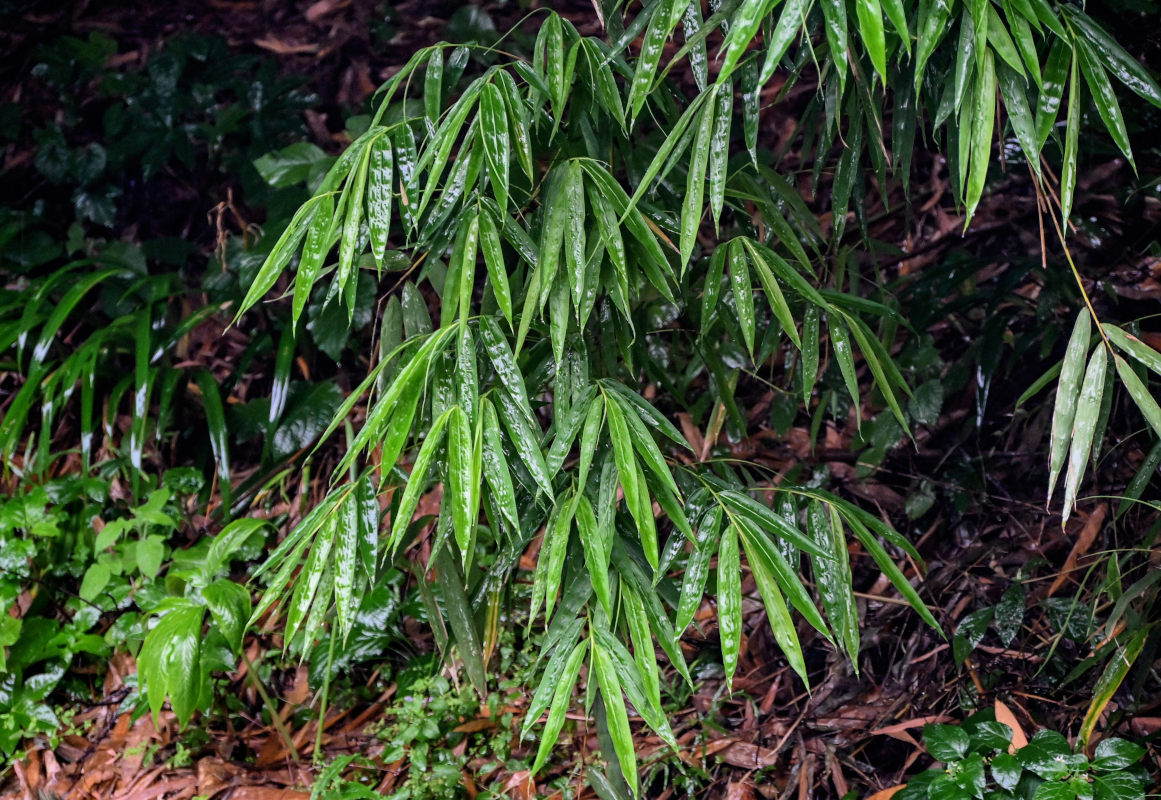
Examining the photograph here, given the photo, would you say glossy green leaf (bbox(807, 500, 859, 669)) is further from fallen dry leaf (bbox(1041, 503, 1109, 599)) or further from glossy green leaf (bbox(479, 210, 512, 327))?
fallen dry leaf (bbox(1041, 503, 1109, 599))

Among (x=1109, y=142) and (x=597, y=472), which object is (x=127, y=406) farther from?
(x=1109, y=142)

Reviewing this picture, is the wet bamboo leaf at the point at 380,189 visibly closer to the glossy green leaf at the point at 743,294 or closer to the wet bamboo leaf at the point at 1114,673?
the glossy green leaf at the point at 743,294

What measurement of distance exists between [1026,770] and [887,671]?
37cm

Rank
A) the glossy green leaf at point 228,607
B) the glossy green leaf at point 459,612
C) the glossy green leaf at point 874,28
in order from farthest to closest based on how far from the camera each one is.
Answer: the glossy green leaf at point 228,607 < the glossy green leaf at point 459,612 < the glossy green leaf at point 874,28

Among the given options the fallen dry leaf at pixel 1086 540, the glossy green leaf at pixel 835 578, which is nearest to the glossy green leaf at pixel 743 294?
the glossy green leaf at pixel 835 578

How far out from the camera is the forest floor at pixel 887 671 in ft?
4.77

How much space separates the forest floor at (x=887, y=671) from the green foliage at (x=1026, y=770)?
0.44ft

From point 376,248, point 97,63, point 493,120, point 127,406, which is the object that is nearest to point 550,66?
point 493,120

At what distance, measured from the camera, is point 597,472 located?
1.00 meters

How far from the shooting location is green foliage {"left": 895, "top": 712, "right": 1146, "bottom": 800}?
115cm

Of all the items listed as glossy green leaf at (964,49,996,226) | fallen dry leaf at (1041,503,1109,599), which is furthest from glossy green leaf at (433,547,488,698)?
fallen dry leaf at (1041,503,1109,599)

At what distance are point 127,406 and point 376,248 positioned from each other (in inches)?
64.2

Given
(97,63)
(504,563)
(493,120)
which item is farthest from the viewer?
(97,63)

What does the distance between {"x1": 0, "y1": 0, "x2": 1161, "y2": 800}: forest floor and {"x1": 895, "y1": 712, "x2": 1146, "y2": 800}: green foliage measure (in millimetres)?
134
